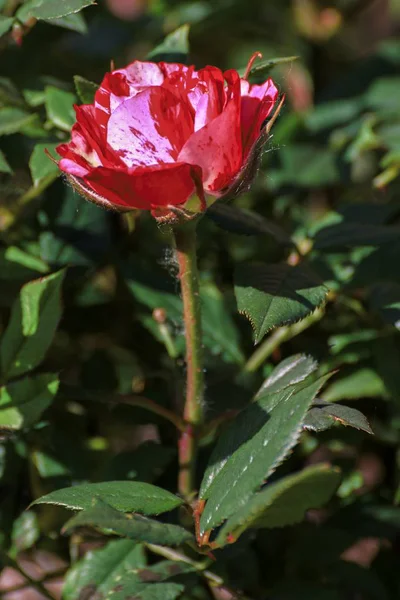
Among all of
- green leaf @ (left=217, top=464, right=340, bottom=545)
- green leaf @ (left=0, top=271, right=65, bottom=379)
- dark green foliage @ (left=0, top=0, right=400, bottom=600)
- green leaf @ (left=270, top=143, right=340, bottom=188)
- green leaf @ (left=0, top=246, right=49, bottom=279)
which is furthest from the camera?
green leaf @ (left=270, top=143, right=340, bottom=188)

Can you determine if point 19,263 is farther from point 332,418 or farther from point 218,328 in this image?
point 332,418

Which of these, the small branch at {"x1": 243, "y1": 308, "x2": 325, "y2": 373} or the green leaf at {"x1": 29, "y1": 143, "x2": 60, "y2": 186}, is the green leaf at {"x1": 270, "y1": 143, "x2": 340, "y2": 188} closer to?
the small branch at {"x1": 243, "y1": 308, "x2": 325, "y2": 373}

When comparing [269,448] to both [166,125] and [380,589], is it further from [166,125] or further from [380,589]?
[380,589]

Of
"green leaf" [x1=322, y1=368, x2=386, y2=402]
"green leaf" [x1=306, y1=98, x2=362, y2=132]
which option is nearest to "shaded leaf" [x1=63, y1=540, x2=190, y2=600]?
"green leaf" [x1=322, y1=368, x2=386, y2=402]

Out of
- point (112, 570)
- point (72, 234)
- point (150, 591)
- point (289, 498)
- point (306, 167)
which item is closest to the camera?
point (289, 498)

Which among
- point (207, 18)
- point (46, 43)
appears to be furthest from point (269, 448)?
point (207, 18)

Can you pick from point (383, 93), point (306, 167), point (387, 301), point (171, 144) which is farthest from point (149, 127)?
point (383, 93)

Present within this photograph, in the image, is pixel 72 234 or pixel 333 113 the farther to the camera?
pixel 333 113

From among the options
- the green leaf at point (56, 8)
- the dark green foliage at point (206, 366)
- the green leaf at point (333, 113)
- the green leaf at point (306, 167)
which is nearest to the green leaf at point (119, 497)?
the dark green foliage at point (206, 366)
